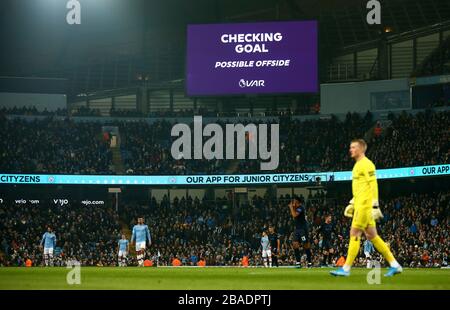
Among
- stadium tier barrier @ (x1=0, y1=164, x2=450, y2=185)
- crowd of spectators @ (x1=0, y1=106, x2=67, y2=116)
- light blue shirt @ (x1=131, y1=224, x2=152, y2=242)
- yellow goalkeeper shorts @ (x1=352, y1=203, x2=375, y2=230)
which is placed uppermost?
crowd of spectators @ (x1=0, y1=106, x2=67, y2=116)

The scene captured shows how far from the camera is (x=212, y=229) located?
49.7 m

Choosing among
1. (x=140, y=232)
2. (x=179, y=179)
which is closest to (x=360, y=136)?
(x=179, y=179)

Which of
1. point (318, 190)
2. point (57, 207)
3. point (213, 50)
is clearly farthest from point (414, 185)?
point (57, 207)

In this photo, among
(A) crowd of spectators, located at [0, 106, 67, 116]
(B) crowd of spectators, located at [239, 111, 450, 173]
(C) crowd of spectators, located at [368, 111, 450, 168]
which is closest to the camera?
(C) crowd of spectators, located at [368, 111, 450, 168]

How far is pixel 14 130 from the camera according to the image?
5444 cm

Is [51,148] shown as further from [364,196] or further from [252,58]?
[364,196]

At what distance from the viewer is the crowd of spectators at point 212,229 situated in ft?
136

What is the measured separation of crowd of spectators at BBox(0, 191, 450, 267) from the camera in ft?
136

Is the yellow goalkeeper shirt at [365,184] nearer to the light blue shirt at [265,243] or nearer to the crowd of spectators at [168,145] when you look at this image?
the light blue shirt at [265,243]

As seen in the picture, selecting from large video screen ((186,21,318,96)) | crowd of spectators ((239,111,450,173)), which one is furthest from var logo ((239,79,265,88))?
crowd of spectators ((239,111,450,173))

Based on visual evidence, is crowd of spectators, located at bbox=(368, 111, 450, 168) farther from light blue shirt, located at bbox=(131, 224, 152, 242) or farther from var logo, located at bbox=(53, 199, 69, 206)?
var logo, located at bbox=(53, 199, 69, 206)

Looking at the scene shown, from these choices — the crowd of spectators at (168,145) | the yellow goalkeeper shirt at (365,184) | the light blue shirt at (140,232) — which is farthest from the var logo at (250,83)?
the yellow goalkeeper shirt at (365,184)

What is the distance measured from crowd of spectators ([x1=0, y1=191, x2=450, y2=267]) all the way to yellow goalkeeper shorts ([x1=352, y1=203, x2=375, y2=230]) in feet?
76.0

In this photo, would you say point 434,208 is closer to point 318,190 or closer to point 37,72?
point 318,190
